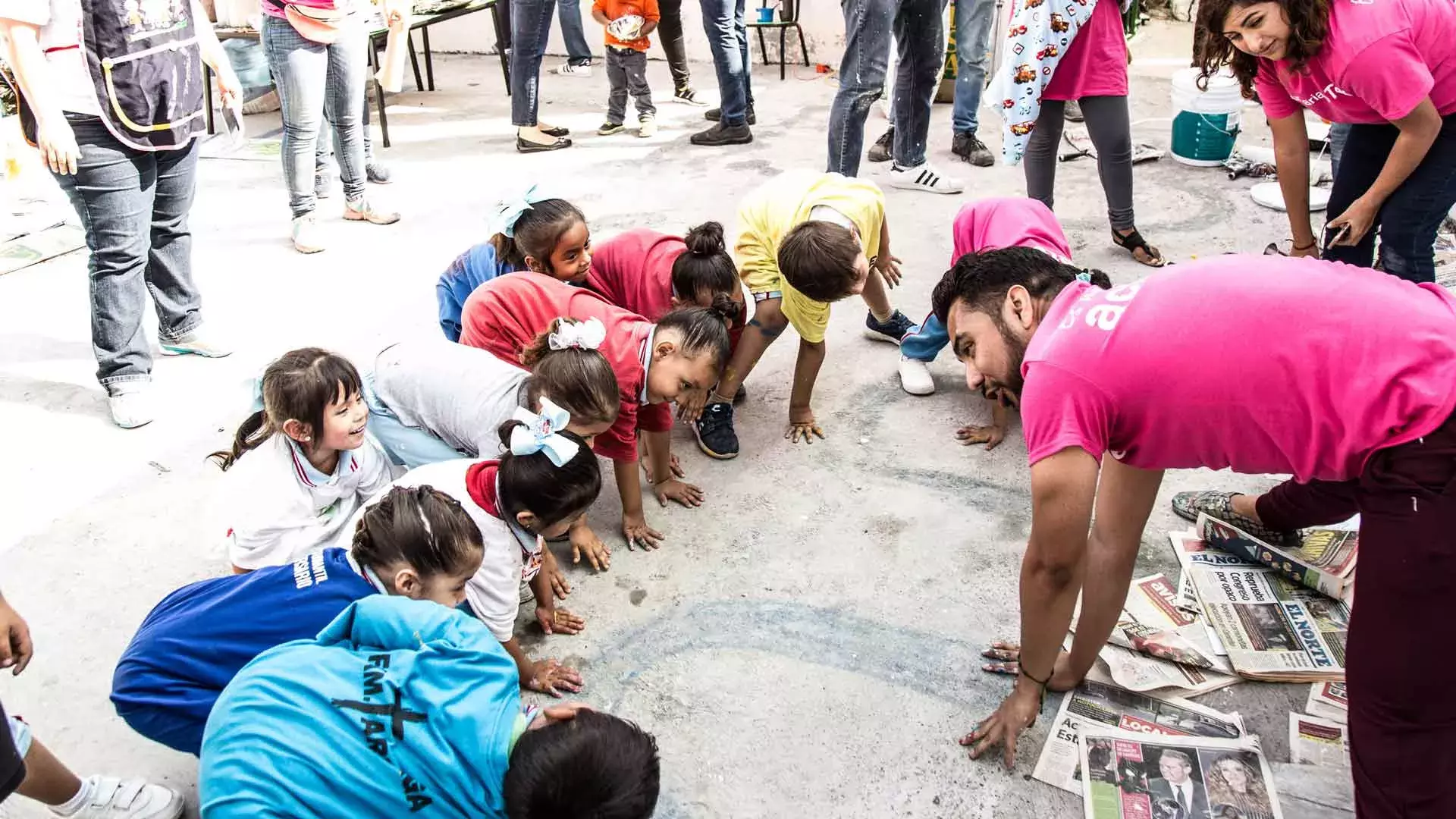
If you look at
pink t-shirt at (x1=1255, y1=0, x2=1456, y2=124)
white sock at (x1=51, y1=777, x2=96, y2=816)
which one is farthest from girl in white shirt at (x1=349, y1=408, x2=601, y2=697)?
pink t-shirt at (x1=1255, y1=0, x2=1456, y2=124)

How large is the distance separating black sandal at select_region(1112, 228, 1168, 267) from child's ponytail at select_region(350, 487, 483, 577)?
2820 millimetres

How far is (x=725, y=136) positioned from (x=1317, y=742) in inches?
160

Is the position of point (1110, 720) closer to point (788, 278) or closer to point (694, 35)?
point (788, 278)

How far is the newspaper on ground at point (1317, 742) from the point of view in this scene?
1.91 m

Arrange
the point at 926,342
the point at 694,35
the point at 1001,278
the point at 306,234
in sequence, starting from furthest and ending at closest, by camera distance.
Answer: the point at 694,35 → the point at 306,234 → the point at 926,342 → the point at 1001,278

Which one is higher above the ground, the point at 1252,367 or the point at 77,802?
the point at 1252,367

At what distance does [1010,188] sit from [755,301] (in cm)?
207

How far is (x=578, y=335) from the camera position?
2324 millimetres

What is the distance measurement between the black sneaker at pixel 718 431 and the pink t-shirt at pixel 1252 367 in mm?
1475

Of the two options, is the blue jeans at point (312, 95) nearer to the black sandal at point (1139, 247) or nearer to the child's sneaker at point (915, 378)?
the child's sneaker at point (915, 378)

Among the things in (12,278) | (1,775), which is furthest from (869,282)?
(12,278)

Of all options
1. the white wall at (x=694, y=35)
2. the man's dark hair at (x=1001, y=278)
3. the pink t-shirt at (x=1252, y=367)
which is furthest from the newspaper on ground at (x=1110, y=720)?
the white wall at (x=694, y=35)

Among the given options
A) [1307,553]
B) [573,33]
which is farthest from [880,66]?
[573,33]

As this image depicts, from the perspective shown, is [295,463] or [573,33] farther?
[573,33]
